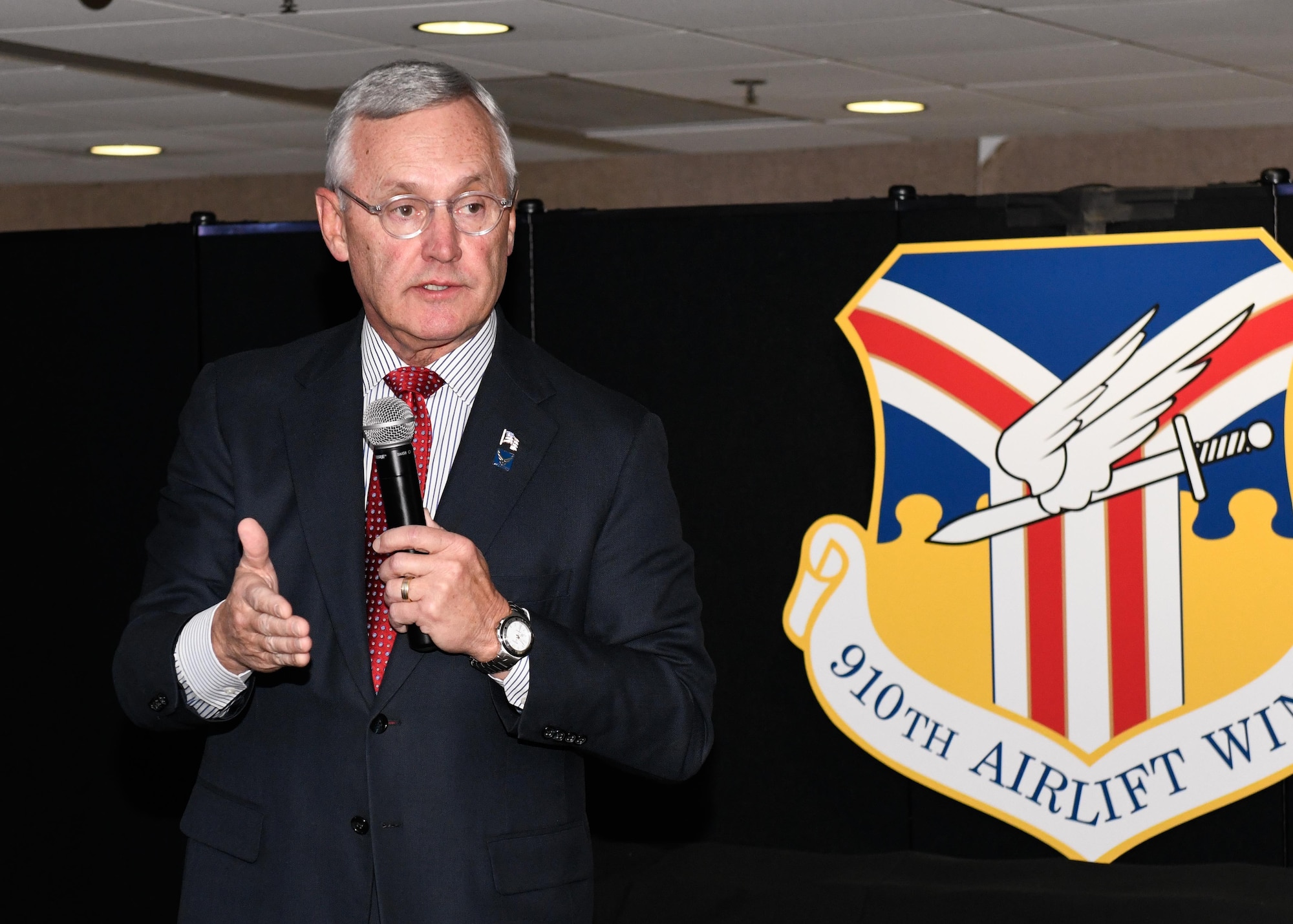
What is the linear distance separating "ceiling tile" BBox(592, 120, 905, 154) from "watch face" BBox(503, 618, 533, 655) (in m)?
6.89

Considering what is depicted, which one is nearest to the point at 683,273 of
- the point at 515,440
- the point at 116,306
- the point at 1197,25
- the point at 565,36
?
the point at 116,306

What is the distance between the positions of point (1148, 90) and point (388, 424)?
6.39 metres

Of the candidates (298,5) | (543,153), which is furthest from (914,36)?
(543,153)

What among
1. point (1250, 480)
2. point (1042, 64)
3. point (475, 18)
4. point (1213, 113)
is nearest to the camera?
point (1250, 480)

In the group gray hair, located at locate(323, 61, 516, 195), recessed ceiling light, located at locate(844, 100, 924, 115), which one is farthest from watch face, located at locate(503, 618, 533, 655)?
recessed ceiling light, located at locate(844, 100, 924, 115)

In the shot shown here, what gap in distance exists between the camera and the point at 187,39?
5703 millimetres

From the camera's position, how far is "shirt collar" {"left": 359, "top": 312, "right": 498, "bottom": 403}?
6.13 ft

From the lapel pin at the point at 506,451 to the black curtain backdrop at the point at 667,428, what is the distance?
1.77 meters

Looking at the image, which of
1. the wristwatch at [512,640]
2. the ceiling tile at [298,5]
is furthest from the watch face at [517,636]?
the ceiling tile at [298,5]

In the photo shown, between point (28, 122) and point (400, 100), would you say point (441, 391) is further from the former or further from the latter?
point (28, 122)

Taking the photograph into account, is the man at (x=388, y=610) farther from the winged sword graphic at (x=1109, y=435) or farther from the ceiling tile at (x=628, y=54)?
the ceiling tile at (x=628, y=54)

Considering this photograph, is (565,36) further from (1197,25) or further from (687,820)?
(687,820)

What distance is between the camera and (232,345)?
374 centimetres

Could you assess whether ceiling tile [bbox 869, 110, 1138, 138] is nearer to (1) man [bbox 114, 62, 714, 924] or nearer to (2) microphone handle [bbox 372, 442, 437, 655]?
(1) man [bbox 114, 62, 714, 924]
